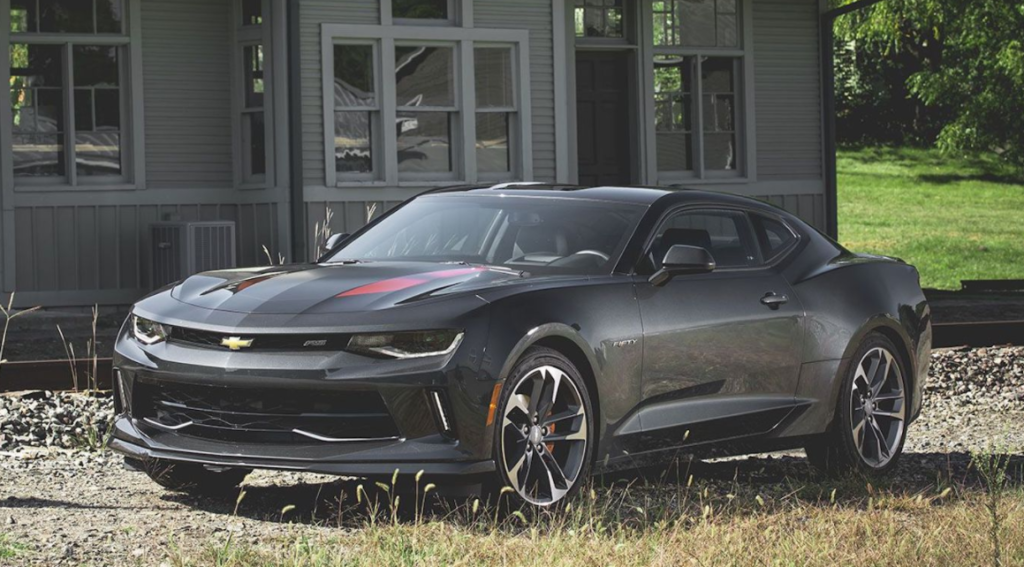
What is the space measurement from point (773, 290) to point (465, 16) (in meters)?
10.4

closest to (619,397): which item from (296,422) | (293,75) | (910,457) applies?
(296,422)

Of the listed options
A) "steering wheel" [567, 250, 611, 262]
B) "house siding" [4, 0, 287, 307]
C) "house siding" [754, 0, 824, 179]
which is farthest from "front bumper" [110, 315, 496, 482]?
"house siding" [754, 0, 824, 179]

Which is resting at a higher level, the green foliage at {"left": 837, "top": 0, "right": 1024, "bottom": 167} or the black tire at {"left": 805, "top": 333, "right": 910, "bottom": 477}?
the green foliage at {"left": 837, "top": 0, "right": 1024, "bottom": 167}

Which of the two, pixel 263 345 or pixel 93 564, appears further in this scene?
pixel 263 345

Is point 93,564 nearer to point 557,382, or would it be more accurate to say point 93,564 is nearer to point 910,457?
point 557,382

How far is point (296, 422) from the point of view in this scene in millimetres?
6344

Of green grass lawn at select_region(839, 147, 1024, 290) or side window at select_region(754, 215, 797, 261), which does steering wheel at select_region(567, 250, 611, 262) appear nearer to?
side window at select_region(754, 215, 797, 261)

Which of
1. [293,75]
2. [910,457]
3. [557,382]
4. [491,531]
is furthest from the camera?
[293,75]

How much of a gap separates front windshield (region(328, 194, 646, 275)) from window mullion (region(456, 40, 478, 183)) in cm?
988

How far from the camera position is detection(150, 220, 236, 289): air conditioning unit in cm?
1652

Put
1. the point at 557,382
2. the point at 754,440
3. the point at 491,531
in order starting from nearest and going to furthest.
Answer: the point at 491,531, the point at 557,382, the point at 754,440

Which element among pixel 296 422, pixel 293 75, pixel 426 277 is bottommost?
pixel 296 422

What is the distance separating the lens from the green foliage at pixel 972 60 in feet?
99.7

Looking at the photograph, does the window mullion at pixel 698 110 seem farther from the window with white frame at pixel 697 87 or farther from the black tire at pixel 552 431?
the black tire at pixel 552 431
